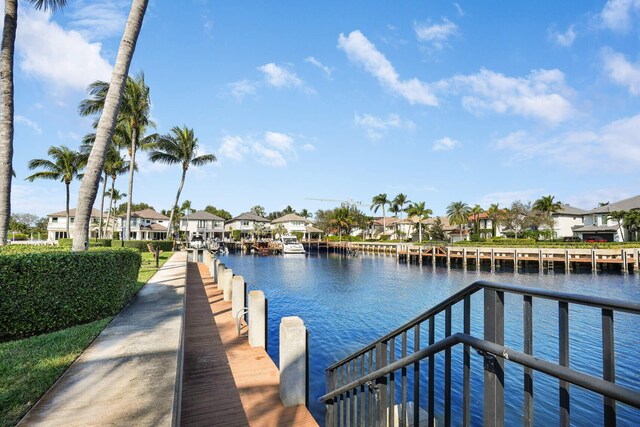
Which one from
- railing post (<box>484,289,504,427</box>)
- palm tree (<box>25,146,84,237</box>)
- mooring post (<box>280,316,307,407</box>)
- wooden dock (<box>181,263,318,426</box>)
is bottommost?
wooden dock (<box>181,263,318,426</box>)

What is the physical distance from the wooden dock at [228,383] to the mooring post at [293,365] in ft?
0.50

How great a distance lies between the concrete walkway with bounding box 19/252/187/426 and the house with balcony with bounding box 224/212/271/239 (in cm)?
7017

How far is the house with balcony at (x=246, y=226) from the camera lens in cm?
7739

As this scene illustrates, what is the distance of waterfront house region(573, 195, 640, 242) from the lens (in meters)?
53.4

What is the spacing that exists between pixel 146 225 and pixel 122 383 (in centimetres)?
6968

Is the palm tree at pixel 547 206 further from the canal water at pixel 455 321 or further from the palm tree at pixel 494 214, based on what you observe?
the canal water at pixel 455 321

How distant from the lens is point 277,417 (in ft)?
15.9

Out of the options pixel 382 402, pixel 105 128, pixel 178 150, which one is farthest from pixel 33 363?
pixel 178 150

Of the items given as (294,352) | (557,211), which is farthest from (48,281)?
(557,211)

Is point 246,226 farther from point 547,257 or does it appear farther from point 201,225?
point 547,257

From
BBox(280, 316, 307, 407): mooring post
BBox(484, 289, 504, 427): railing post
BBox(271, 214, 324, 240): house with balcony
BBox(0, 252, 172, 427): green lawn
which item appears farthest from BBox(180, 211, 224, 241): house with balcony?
BBox(484, 289, 504, 427): railing post

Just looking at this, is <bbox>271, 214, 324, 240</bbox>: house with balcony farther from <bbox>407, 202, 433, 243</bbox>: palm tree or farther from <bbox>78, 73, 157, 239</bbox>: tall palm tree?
<bbox>78, 73, 157, 239</bbox>: tall palm tree

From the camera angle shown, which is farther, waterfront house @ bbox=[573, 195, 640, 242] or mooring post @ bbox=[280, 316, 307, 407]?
waterfront house @ bbox=[573, 195, 640, 242]

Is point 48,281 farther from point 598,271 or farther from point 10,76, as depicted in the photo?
point 598,271
